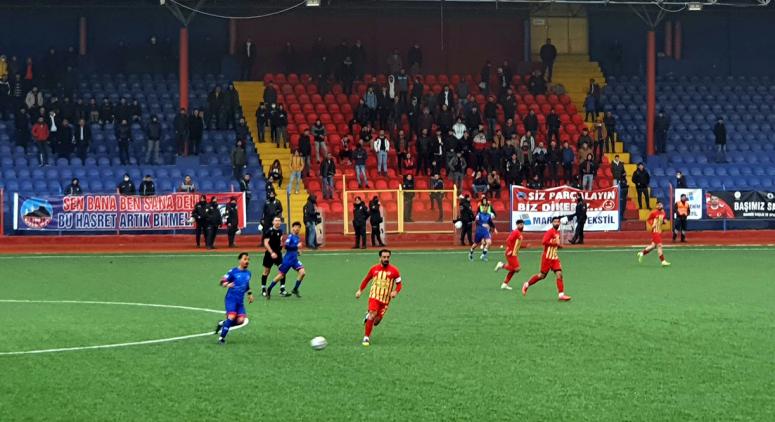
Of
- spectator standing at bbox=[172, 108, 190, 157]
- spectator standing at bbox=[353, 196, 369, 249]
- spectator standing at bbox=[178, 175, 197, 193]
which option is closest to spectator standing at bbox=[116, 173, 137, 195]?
spectator standing at bbox=[178, 175, 197, 193]

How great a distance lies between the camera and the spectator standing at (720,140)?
5631 centimetres

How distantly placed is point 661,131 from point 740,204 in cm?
633

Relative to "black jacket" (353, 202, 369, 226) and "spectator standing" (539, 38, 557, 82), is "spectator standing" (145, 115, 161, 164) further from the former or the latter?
"spectator standing" (539, 38, 557, 82)

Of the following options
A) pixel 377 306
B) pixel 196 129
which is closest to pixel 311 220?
pixel 196 129

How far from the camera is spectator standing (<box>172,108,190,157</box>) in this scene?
169ft

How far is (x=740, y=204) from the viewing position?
166ft

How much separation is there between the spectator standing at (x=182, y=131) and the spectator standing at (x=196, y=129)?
0.58 ft

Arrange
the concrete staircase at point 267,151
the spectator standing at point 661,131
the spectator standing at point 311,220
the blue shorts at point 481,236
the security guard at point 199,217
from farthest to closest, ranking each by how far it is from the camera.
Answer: the spectator standing at point 661,131 → the concrete staircase at point 267,151 → the spectator standing at point 311,220 → the security guard at point 199,217 → the blue shorts at point 481,236

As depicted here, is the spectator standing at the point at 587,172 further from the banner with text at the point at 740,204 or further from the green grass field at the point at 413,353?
the green grass field at the point at 413,353

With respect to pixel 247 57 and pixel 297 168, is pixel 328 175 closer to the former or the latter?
pixel 297 168

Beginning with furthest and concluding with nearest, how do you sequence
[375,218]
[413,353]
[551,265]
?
1. [375,218]
2. [551,265]
3. [413,353]

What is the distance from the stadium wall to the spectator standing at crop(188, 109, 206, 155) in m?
20.1

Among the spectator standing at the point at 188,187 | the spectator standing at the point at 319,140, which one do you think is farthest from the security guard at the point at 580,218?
the spectator standing at the point at 188,187

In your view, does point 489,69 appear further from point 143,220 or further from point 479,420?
point 479,420
